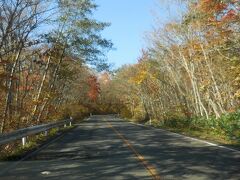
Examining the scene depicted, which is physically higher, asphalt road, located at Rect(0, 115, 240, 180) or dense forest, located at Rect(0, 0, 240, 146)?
dense forest, located at Rect(0, 0, 240, 146)

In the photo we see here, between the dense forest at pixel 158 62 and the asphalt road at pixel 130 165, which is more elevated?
the dense forest at pixel 158 62

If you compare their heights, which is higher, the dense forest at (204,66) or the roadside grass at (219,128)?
the dense forest at (204,66)

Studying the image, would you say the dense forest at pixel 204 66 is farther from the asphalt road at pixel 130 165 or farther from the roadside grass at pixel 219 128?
the asphalt road at pixel 130 165

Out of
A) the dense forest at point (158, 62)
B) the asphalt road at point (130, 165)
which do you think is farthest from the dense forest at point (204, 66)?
the asphalt road at point (130, 165)

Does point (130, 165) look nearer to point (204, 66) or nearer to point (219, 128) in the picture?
point (219, 128)

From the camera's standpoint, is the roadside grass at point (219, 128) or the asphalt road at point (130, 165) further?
the roadside grass at point (219, 128)

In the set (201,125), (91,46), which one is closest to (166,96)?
(91,46)

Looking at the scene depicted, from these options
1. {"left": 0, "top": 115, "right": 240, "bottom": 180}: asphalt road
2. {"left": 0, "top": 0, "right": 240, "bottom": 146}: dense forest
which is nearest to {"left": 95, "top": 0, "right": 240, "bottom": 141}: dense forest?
{"left": 0, "top": 0, "right": 240, "bottom": 146}: dense forest

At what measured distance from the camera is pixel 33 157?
15859 mm

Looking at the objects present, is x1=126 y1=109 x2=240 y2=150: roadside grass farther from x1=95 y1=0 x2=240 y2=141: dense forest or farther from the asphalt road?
the asphalt road

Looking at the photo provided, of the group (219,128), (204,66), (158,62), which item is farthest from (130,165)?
(158,62)

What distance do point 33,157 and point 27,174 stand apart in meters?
4.36

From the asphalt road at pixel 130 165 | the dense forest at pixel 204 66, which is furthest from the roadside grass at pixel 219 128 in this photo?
the asphalt road at pixel 130 165

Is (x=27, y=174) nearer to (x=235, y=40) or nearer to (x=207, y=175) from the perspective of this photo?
(x=207, y=175)
